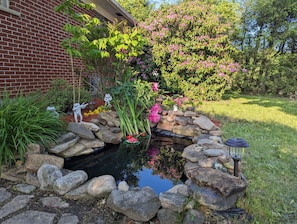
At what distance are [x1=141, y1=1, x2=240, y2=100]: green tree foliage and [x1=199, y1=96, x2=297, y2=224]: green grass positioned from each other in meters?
2.37

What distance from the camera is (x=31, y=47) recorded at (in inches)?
158

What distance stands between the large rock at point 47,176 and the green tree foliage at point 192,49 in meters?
5.39

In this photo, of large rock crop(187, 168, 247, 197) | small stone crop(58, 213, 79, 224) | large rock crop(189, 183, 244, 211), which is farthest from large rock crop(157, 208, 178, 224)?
small stone crop(58, 213, 79, 224)

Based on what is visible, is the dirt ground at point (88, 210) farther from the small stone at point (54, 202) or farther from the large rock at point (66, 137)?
the large rock at point (66, 137)

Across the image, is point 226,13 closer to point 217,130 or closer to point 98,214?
point 217,130

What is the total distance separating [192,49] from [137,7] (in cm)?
913

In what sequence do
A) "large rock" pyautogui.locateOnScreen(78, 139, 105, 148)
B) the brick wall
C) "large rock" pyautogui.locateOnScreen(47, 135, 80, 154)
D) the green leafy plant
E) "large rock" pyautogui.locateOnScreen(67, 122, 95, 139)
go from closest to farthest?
"large rock" pyautogui.locateOnScreen(47, 135, 80, 154) → "large rock" pyautogui.locateOnScreen(67, 122, 95, 139) → "large rock" pyautogui.locateOnScreen(78, 139, 105, 148) → the brick wall → the green leafy plant

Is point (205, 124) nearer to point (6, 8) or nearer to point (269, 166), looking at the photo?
point (269, 166)

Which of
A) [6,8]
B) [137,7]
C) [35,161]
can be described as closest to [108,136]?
[35,161]

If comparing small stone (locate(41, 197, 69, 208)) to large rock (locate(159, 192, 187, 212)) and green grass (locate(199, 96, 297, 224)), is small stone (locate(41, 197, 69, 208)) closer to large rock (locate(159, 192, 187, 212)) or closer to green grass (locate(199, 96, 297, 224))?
large rock (locate(159, 192, 187, 212))

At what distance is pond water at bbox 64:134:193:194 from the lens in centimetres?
237

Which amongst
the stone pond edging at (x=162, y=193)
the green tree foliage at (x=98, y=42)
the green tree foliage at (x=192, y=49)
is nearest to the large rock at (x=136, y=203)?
the stone pond edging at (x=162, y=193)

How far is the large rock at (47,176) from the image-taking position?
1936mm

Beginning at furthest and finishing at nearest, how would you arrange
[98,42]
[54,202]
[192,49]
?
[192,49] → [98,42] → [54,202]
